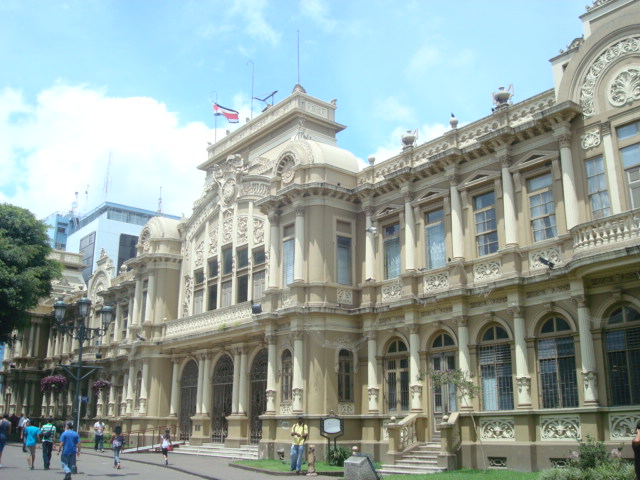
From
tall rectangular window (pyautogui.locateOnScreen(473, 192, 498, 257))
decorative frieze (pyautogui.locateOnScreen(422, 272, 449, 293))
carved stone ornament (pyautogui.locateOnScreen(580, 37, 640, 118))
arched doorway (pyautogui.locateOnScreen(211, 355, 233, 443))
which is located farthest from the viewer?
arched doorway (pyautogui.locateOnScreen(211, 355, 233, 443))

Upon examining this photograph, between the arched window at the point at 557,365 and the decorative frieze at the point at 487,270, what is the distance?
212cm

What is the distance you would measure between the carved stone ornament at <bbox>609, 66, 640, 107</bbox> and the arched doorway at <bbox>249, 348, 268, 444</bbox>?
16.0m

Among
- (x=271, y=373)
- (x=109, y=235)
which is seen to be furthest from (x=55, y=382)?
(x=109, y=235)

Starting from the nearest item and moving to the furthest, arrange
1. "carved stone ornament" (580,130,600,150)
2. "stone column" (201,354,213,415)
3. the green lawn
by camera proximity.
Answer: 1. the green lawn
2. "carved stone ornament" (580,130,600,150)
3. "stone column" (201,354,213,415)

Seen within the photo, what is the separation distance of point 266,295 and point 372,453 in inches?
280

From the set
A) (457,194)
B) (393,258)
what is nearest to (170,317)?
(393,258)

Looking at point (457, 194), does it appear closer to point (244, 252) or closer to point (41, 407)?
point (244, 252)

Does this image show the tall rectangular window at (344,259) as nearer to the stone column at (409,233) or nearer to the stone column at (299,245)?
the stone column at (299,245)

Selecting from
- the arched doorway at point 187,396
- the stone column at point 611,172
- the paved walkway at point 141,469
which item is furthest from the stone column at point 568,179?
the arched doorway at point 187,396

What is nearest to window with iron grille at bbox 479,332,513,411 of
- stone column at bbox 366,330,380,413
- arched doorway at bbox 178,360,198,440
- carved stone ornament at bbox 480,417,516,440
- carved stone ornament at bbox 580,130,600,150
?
carved stone ornament at bbox 480,417,516,440

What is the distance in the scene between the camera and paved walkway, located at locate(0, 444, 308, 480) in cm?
1842

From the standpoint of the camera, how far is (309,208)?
24828mm

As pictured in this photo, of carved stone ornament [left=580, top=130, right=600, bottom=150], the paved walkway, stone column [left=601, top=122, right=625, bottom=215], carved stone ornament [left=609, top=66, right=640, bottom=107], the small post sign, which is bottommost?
the paved walkway

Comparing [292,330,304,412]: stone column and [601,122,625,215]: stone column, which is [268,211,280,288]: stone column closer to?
[292,330,304,412]: stone column
